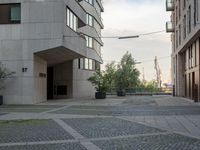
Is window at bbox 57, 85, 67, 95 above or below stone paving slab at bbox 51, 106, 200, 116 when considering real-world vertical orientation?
above

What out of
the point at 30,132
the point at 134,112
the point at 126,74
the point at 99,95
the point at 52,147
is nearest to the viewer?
the point at 52,147

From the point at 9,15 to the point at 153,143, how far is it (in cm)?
2455

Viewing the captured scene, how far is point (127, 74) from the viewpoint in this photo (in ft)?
221

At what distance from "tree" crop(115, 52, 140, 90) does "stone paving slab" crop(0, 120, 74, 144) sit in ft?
153

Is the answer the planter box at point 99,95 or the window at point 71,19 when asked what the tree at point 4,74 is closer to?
the window at point 71,19

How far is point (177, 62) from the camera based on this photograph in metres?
52.2

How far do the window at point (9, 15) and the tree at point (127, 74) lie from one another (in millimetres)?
31073

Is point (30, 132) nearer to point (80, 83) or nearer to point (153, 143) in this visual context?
point (153, 143)

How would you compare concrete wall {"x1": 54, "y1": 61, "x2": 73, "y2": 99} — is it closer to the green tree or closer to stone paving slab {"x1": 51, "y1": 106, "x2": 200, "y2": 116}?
the green tree

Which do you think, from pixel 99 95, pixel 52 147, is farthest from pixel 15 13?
pixel 52 147

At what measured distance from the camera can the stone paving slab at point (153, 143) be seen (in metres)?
11.2

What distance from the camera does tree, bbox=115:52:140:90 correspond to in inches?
2579

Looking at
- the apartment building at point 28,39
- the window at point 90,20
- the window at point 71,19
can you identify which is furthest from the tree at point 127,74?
the apartment building at point 28,39

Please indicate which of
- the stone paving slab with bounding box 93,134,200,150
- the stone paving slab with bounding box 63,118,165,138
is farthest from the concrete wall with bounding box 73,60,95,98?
the stone paving slab with bounding box 93,134,200,150
